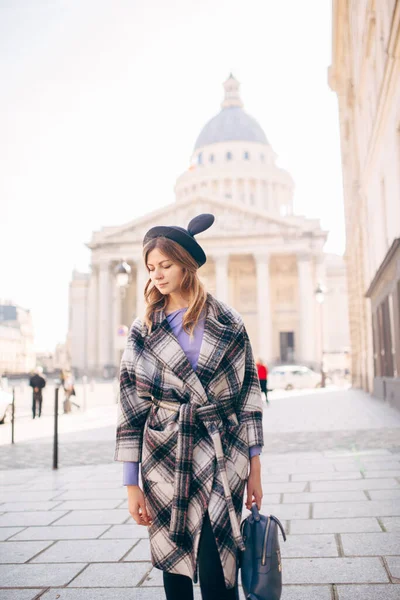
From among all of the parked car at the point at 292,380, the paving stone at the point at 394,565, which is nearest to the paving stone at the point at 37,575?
the paving stone at the point at 394,565

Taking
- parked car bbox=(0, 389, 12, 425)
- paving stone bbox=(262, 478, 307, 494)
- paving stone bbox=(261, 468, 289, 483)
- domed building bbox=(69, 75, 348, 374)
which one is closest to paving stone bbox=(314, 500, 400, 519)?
paving stone bbox=(262, 478, 307, 494)

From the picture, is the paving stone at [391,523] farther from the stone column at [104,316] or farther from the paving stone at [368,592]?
the stone column at [104,316]

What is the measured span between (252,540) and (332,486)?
175 inches

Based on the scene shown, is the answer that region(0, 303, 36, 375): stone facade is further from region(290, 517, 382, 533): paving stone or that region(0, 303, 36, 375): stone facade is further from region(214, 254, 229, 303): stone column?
region(290, 517, 382, 533): paving stone

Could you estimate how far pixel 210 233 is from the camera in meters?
61.3

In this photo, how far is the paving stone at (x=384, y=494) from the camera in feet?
19.1

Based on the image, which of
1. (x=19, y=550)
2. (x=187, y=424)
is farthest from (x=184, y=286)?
(x=19, y=550)

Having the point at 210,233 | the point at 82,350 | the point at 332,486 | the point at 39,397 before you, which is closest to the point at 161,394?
the point at 332,486

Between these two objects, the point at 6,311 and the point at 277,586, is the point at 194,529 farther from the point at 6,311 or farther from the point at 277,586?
the point at 6,311

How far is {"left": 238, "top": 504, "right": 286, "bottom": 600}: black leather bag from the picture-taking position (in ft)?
7.67

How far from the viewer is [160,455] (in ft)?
8.27

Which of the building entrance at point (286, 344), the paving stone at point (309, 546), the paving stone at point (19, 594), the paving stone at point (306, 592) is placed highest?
the building entrance at point (286, 344)

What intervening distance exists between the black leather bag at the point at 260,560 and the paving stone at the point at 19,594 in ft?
5.87

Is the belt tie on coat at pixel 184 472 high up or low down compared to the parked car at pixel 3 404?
up
